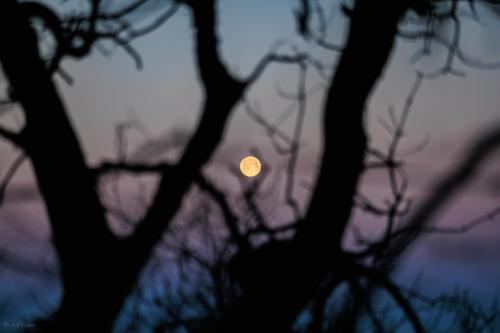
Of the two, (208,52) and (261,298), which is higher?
(208,52)

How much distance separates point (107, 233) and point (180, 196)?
44 centimetres

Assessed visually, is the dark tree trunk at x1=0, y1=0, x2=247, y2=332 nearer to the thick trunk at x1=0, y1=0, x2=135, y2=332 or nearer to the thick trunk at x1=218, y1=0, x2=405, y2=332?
the thick trunk at x1=0, y1=0, x2=135, y2=332

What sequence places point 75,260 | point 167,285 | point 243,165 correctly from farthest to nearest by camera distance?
point 167,285 < point 243,165 < point 75,260

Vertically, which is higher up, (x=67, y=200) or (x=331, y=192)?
(x=331, y=192)

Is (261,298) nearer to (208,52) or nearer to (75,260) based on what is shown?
(75,260)

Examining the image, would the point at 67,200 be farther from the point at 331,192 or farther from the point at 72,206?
the point at 331,192

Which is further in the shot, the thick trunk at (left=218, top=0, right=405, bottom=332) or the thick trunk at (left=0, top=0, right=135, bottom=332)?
the thick trunk at (left=218, top=0, right=405, bottom=332)

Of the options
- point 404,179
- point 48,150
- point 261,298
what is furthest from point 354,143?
point 48,150

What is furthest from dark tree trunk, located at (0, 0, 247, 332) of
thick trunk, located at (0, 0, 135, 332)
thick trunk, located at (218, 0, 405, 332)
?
thick trunk, located at (218, 0, 405, 332)

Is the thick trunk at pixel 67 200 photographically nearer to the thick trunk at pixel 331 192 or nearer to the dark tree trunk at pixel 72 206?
the dark tree trunk at pixel 72 206

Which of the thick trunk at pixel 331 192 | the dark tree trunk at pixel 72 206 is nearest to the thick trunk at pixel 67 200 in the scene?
the dark tree trunk at pixel 72 206

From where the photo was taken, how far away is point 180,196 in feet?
10.4

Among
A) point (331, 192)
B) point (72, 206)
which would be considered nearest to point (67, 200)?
point (72, 206)

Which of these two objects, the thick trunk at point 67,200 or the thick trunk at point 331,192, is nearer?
the thick trunk at point 67,200
